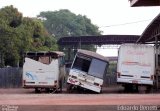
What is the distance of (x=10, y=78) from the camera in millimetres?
41000

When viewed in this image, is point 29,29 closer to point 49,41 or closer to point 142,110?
point 49,41

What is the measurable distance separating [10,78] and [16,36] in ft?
34.5

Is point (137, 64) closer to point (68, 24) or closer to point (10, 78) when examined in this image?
point (10, 78)

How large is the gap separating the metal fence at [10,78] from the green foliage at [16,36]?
8.81m

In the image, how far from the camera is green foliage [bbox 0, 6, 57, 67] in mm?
50125

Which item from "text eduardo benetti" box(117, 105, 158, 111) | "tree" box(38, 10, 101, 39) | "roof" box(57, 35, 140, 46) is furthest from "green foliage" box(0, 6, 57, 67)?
"text eduardo benetti" box(117, 105, 158, 111)

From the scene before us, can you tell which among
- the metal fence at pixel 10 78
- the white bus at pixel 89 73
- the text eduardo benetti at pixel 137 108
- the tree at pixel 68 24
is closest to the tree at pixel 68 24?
the tree at pixel 68 24

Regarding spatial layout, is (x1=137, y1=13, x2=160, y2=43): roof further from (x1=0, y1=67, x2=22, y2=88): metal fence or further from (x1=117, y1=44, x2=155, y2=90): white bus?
(x1=0, y1=67, x2=22, y2=88): metal fence

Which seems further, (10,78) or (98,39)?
(98,39)

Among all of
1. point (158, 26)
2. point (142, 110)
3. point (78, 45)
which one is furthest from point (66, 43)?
point (142, 110)

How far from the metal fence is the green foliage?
8.81 meters

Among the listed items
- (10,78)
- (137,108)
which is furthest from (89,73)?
(137,108)

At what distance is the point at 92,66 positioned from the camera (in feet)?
97.4

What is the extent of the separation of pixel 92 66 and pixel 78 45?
37.5m
